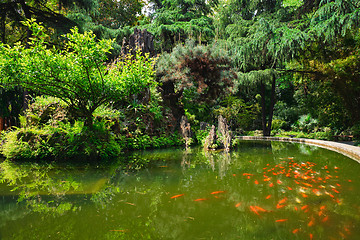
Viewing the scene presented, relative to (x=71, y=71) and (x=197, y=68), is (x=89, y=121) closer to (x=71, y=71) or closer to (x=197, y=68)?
(x=71, y=71)

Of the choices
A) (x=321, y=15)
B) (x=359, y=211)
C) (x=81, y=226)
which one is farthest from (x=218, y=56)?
(x=81, y=226)

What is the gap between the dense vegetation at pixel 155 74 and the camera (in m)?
5.55

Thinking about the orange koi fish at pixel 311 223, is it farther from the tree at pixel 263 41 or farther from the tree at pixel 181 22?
the tree at pixel 181 22

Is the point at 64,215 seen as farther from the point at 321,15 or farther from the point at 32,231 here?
the point at 321,15

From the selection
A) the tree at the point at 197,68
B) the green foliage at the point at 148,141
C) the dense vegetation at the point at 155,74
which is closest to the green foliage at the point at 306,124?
the dense vegetation at the point at 155,74

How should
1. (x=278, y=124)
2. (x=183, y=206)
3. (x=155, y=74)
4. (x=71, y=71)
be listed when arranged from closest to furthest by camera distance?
(x=183, y=206) < (x=71, y=71) < (x=155, y=74) < (x=278, y=124)

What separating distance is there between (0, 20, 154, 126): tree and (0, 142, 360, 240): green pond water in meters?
2.53

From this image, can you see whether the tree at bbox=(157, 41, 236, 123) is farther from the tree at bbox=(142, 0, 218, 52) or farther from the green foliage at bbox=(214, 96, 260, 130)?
the green foliage at bbox=(214, 96, 260, 130)

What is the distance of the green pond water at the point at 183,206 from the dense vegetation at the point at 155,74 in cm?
262

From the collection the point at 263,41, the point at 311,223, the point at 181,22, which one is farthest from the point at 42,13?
the point at 311,223

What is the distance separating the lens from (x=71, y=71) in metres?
5.43

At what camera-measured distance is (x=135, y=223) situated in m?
2.06

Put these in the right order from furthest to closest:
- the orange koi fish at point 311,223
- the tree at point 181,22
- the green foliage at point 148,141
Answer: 1. the tree at point 181,22
2. the green foliage at point 148,141
3. the orange koi fish at point 311,223

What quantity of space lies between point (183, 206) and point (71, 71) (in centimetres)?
471
